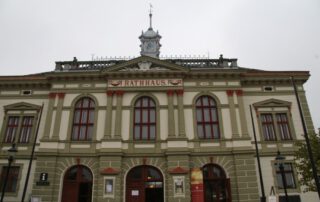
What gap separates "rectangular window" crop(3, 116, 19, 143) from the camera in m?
23.8

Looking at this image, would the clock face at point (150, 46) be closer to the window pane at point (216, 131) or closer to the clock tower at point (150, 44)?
the clock tower at point (150, 44)

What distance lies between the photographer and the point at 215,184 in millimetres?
21906

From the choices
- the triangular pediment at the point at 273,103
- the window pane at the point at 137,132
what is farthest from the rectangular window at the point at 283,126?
the window pane at the point at 137,132

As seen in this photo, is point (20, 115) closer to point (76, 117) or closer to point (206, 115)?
point (76, 117)

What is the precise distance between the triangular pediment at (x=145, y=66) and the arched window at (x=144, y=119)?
2547 mm

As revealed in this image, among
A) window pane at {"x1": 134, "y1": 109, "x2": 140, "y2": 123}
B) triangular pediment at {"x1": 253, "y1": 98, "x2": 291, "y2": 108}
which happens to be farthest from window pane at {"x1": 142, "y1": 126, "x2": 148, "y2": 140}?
triangular pediment at {"x1": 253, "y1": 98, "x2": 291, "y2": 108}

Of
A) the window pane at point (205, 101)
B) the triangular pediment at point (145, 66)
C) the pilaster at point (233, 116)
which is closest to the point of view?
the pilaster at point (233, 116)

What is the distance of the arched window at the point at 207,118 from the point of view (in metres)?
23.3

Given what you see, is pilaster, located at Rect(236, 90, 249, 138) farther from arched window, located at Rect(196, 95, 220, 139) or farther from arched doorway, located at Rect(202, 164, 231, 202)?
arched doorway, located at Rect(202, 164, 231, 202)

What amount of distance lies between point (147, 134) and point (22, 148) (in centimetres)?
994

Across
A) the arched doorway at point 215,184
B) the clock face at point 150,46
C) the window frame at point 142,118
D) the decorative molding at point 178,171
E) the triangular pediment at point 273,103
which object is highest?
the clock face at point 150,46

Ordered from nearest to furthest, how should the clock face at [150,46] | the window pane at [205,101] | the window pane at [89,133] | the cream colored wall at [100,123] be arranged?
the cream colored wall at [100,123] → the window pane at [89,133] → the window pane at [205,101] → the clock face at [150,46]

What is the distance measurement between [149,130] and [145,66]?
5.35m

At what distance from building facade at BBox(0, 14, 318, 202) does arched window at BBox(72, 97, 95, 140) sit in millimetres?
79
